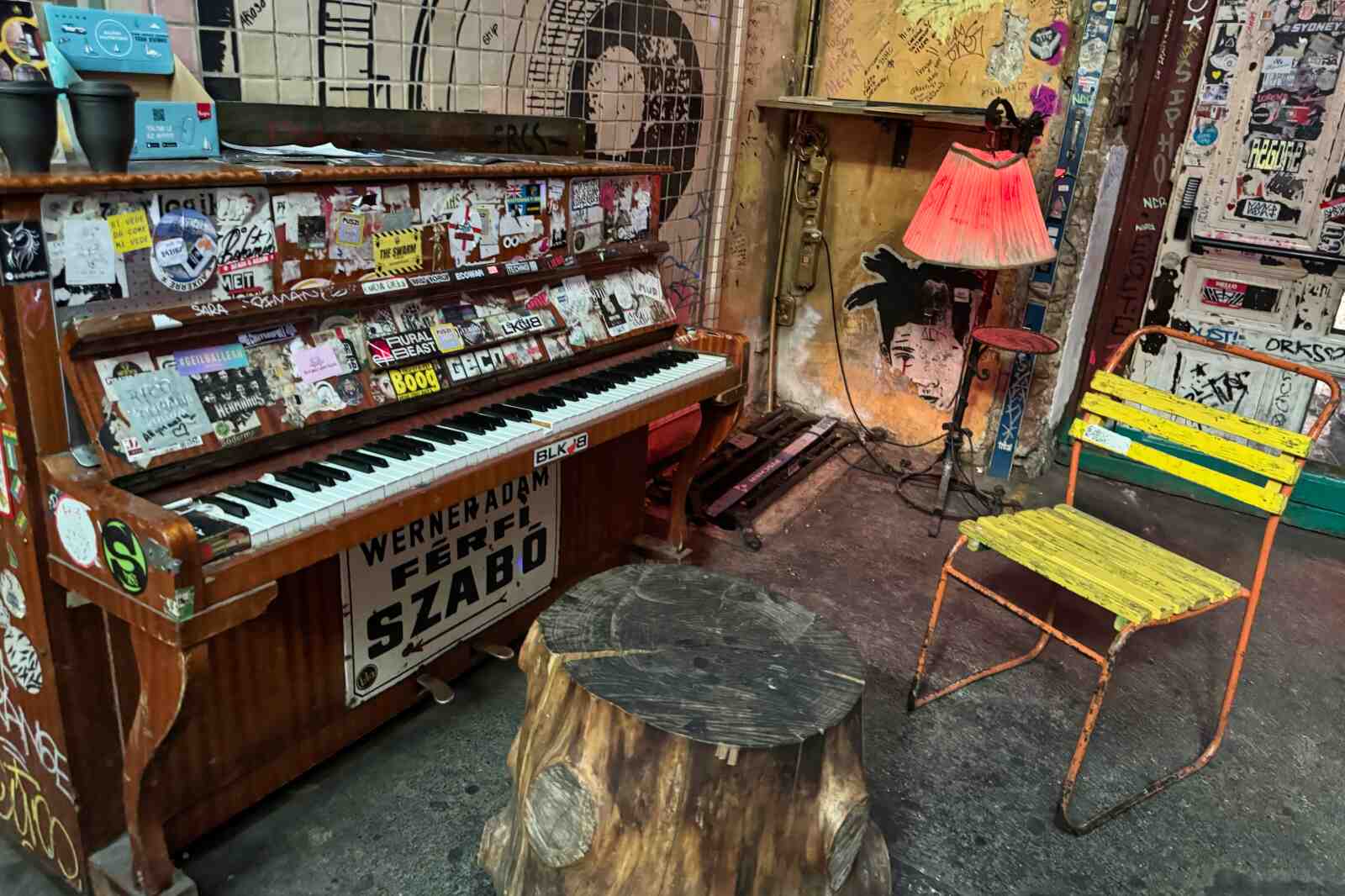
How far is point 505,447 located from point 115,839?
1069mm

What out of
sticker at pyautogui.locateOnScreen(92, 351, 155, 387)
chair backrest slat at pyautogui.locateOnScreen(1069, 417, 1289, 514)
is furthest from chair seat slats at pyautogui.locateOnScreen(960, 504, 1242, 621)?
sticker at pyautogui.locateOnScreen(92, 351, 155, 387)

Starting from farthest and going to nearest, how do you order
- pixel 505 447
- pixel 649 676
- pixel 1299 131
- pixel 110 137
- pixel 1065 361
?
pixel 1065 361, pixel 1299 131, pixel 505 447, pixel 649 676, pixel 110 137

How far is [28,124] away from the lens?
1.40 meters

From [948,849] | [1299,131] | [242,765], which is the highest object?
[1299,131]

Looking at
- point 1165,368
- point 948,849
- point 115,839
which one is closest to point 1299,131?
point 1165,368

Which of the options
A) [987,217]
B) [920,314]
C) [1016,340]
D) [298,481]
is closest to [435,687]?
[298,481]

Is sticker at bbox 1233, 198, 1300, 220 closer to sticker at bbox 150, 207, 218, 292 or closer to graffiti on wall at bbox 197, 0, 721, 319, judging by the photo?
graffiti on wall at bbox 197, 0, 721, 319

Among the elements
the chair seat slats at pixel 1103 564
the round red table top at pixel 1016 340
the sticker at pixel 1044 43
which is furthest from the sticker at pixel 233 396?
the sticker at pixel 1044 43

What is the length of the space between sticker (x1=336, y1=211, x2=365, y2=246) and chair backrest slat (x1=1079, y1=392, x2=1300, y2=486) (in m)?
1.94

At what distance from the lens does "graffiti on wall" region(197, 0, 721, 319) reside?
7.27ft

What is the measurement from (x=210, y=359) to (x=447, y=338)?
21.5 inches

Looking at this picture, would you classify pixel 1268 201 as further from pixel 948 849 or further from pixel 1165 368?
pixel 948 849

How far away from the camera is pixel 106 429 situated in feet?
4.96

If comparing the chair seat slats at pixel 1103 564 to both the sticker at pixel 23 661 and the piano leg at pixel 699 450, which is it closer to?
the piano leg at pixel 699 450
